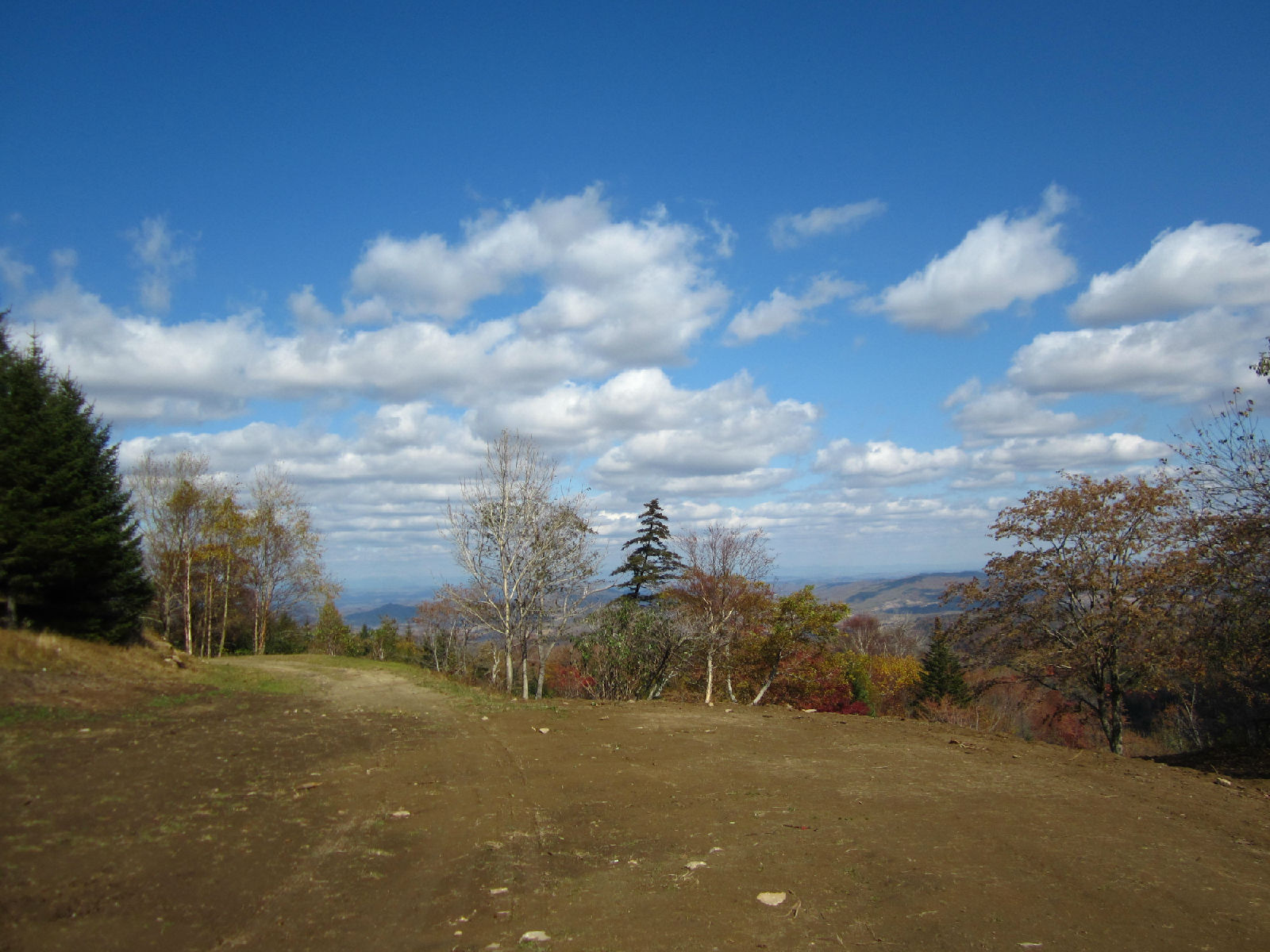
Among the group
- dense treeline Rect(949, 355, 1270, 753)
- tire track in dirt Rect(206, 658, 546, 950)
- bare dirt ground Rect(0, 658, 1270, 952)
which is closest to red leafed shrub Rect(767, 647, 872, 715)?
dense treeline Rect(949, 355, 1270, 753)

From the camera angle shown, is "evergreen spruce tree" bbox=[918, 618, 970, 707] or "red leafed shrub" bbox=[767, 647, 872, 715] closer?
"red leafed shrub" bbox=[767, 647, 872, 715]

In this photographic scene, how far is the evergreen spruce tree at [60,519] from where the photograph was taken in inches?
575

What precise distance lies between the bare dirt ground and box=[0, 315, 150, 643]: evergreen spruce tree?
6.27 meters

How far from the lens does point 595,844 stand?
6805 millimetres

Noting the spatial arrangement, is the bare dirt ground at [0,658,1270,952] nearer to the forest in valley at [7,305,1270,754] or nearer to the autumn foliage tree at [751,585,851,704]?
the forest in valley at [7,305,1270,754]

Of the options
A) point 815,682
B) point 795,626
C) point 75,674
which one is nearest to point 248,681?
point 75,674

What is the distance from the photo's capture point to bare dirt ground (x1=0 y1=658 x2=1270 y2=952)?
488 centimetres

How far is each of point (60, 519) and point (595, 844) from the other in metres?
14.8

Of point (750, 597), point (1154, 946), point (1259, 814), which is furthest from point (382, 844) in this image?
point (750, 597)

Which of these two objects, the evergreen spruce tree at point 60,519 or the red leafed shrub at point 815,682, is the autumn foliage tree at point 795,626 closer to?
the red leafed shrub at point 815,682

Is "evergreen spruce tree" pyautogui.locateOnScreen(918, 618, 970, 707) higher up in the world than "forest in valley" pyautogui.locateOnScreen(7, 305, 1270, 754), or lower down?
lower down

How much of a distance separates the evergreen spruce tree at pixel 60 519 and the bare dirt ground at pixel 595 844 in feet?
20.6

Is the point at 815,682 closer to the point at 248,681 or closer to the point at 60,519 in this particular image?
the point at 248,681

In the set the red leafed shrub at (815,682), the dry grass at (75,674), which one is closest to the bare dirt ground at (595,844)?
the dry grass at (75,674)
